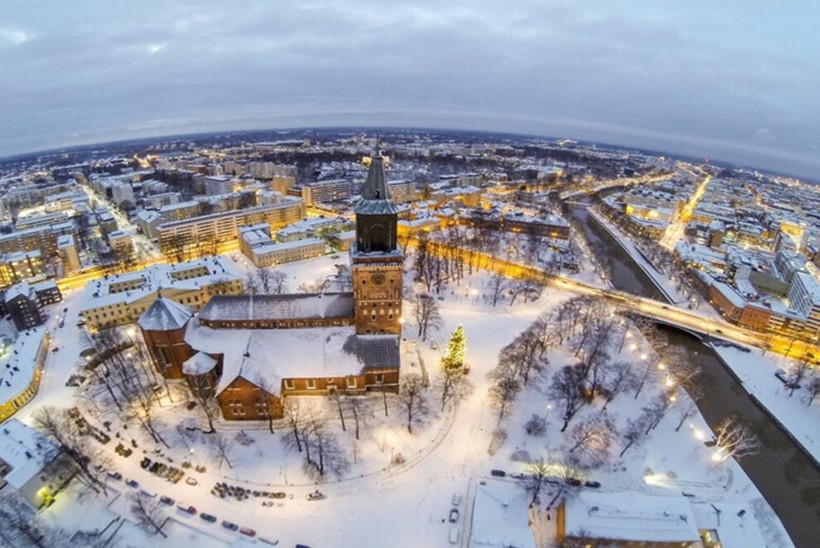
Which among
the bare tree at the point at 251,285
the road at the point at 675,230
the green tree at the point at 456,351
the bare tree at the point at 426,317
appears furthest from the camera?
the road at the point at 675,230

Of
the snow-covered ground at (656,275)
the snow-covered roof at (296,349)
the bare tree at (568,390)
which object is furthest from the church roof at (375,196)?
the snow-covered ground at (656,275)

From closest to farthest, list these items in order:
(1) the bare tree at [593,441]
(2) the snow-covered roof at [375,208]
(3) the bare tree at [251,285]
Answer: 1. (1) the bare tree at [593,441]
2. (2) the snow-covered roof at [375,208]
3. (3) the bare tree at [251,285]

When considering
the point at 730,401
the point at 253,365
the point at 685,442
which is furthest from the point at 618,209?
the point at 253,365

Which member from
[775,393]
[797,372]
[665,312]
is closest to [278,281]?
[665,312]

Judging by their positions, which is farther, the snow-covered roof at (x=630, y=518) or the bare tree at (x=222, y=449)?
the bare tree at (x=222, y=449)

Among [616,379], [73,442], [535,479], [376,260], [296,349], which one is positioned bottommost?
[616,379]

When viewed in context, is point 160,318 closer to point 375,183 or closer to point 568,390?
point 375,183

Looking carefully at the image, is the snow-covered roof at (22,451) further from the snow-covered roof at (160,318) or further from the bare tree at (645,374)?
the bare tree at (645,374)

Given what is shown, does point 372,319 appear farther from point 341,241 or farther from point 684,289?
point 684,289
